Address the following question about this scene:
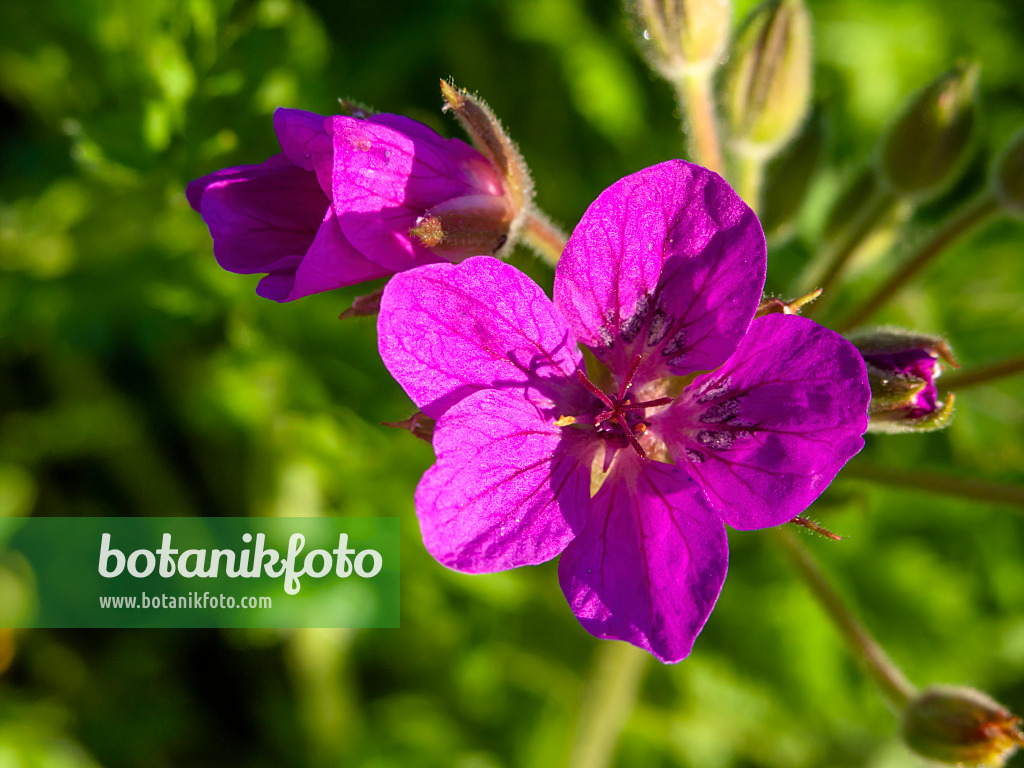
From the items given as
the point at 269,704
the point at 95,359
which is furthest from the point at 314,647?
the point at 95,359

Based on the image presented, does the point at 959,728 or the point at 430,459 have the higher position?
the point at 959,728

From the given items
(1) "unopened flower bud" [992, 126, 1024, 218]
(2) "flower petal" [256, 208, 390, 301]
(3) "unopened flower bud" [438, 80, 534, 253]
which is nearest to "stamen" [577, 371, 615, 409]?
(3) "unopened flower bud" [438, 80, 534, 253]

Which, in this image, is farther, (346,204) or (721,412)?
(721,412)

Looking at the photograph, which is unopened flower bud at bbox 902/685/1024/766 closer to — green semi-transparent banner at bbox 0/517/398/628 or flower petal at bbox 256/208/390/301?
flower petal at bbox 256/208/390/301

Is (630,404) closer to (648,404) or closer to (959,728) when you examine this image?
(648,404)

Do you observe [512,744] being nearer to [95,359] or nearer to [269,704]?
[269,704]

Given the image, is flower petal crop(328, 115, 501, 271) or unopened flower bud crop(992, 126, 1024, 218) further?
unopened flower bud crop(992, 126, 1024, 218)

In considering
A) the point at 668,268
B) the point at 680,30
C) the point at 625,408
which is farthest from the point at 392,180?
the point at 680,30
